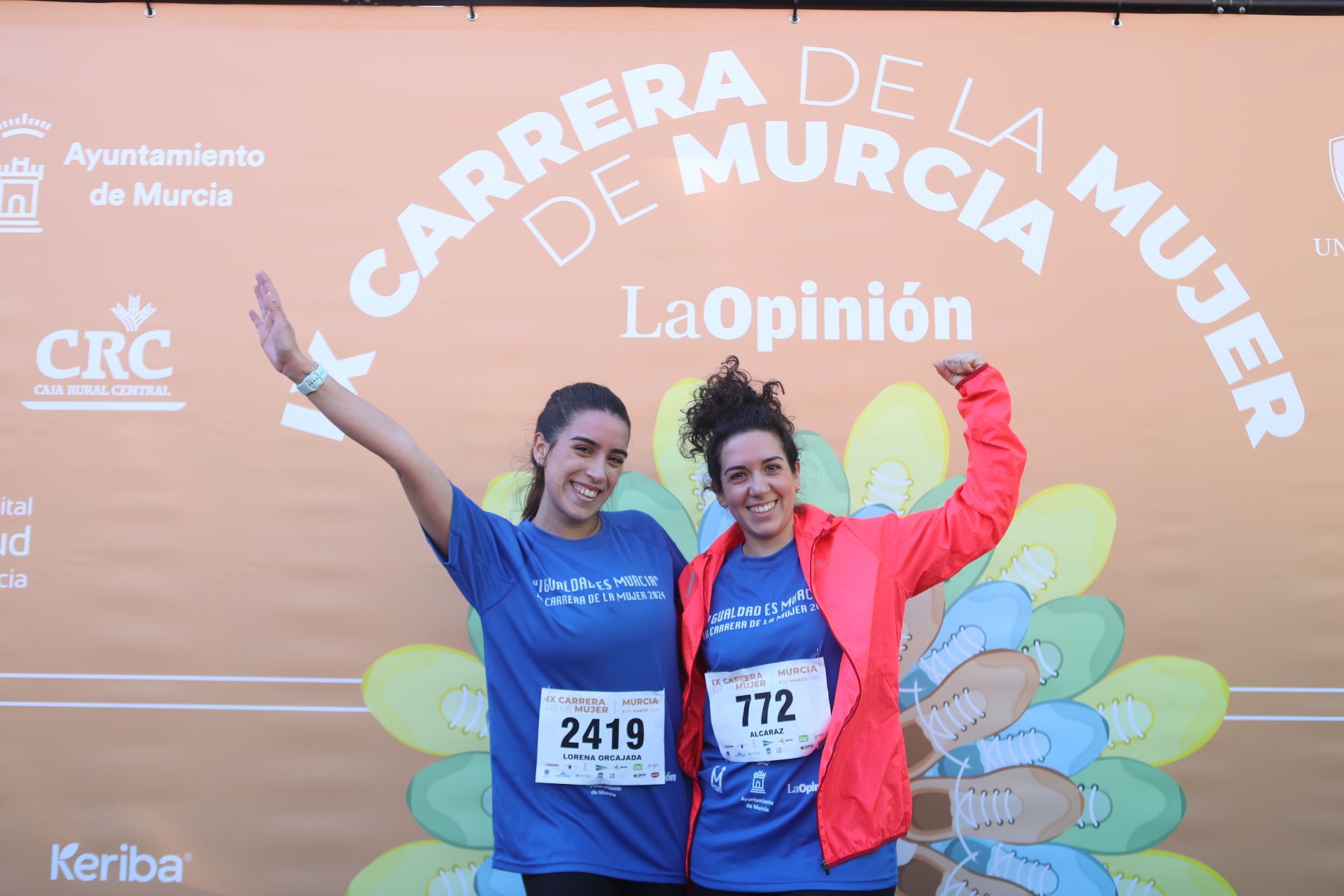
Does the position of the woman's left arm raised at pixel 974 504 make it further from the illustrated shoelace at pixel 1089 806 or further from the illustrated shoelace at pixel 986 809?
the illustrated shoelace at pixel 1089 806

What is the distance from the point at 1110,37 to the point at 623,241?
5.50 ft

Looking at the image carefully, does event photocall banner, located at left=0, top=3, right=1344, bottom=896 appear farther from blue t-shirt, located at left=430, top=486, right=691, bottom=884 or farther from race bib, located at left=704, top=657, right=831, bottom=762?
race bib, located at left=704, top=657, right=831, bottom=762

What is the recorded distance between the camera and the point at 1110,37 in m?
3.05

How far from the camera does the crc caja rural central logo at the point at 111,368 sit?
9.60 feet

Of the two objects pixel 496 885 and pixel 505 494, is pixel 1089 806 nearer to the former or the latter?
pixel 496 885

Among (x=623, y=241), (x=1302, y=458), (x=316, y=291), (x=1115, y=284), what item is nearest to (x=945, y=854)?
(x=1302, y=458)

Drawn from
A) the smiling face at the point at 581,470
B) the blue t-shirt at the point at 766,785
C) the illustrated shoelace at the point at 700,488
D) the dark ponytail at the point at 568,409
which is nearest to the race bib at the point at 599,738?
the blue t-shirt at the point at 766,785

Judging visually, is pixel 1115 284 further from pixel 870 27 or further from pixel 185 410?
pixel 185 410

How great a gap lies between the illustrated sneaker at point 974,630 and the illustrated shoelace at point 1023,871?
0.49m

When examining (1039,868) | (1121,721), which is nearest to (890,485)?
(1121,721)

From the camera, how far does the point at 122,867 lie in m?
2.79

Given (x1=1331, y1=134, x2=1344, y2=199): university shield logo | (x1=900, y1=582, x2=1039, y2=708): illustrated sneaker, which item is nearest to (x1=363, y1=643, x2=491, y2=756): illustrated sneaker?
(x1=900, y1=582, x2=1039, y2=708): illustrated sneaker

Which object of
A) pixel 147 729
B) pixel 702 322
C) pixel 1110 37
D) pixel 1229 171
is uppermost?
pixel 1110 37

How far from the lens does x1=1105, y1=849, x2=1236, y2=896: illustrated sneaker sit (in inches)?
108
